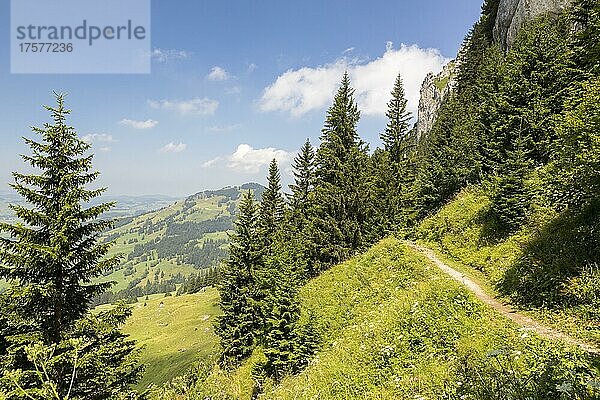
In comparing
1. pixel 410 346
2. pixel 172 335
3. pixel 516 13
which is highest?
pixel 516 13

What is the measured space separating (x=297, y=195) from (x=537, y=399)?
35165 mm

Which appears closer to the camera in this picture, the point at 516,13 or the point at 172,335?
the point at 516,13

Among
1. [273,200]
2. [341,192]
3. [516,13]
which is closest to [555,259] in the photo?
[341,192]

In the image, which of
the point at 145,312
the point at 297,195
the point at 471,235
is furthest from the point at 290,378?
the point at 145,312

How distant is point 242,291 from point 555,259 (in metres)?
21.7

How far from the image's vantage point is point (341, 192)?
30.9 m

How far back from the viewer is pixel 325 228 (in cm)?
3147

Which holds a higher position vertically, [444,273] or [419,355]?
[444,273]

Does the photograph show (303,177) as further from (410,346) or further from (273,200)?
(410,346)

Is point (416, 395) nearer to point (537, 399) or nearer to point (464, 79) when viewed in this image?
point (537, 399)

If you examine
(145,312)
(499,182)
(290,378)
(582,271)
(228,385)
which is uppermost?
(499,182)

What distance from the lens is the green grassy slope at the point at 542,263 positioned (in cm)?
1094

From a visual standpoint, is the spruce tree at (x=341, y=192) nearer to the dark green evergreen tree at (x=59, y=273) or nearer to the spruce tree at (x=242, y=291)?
the spruce tree at (x=242, y=291)

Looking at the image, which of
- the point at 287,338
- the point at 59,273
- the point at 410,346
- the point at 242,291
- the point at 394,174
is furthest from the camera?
the point at 394,174
